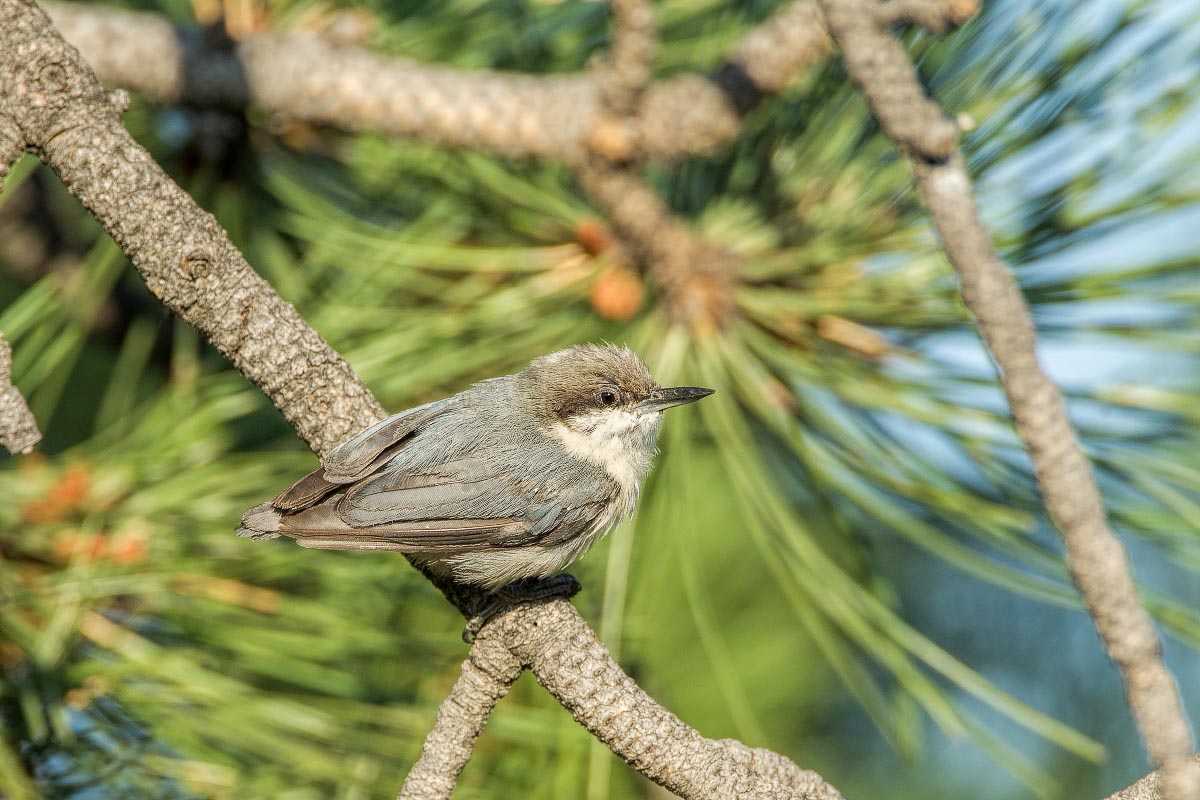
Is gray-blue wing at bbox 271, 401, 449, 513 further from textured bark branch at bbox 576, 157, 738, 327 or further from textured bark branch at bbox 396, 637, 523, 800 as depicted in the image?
textured bark branch at bbox 576, 157, 738, 327

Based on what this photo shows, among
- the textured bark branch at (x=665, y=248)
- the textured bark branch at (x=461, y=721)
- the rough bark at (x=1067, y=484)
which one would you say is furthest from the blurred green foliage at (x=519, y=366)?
the rough bark at (x=1067, y=484)

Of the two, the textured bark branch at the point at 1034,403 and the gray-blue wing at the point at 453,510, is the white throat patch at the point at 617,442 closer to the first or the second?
the gray-blue wing at the point at 453,510

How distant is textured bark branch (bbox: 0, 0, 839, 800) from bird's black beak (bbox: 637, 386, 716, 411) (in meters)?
0.77

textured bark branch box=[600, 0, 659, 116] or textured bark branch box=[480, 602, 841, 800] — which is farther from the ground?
textured bark branch box=[600, 0, 659, 116]

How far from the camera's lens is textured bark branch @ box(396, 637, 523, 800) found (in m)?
1.85

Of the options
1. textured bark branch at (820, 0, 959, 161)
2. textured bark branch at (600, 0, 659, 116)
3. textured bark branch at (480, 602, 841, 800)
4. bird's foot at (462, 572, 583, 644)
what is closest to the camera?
textured bark branch at (820, 0, 959, 161)

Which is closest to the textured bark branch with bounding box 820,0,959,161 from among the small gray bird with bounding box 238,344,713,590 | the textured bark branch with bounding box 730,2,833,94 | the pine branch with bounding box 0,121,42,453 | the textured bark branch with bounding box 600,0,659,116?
the textured bark branch with bounding box 600,0,659,116

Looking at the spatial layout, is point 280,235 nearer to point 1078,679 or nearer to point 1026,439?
point 1026,439

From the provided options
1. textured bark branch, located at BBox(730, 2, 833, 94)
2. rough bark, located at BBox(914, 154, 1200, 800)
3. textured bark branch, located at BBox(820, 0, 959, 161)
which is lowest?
rough bark, located at BBox(914, 154, 1200, 800)

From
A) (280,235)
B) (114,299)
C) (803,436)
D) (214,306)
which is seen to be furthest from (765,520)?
(114,299)

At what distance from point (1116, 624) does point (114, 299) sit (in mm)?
2742

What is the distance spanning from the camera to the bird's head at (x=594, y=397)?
2.77m

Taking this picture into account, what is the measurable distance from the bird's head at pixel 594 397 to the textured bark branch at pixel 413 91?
0.51 meters

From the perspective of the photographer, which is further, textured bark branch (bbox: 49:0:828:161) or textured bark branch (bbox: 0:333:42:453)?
textured bark branch (bbox: 49:0:828:161)
